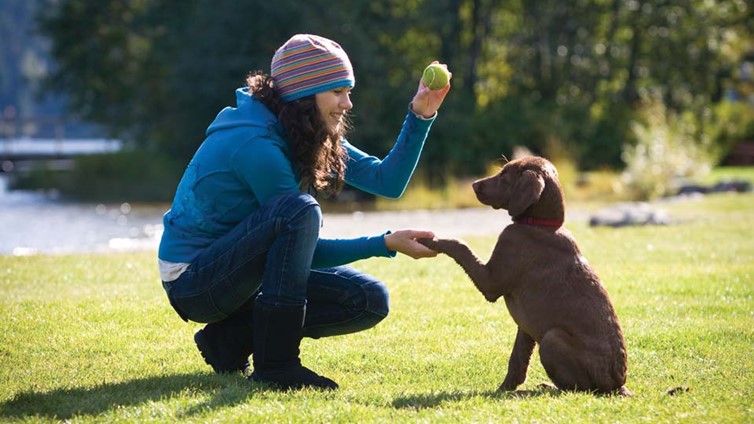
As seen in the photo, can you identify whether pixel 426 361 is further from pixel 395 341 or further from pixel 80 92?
pixel 80 92

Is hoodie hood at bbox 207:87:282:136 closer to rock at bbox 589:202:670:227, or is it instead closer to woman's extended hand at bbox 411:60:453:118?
woman's extended hand at bbox 411:60:453:118

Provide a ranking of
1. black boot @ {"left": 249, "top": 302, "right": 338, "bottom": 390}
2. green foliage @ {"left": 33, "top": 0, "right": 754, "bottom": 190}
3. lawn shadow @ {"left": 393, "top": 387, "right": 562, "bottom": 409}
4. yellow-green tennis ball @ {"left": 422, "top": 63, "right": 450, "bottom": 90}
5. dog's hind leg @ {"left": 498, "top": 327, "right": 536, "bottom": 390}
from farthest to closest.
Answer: green foliage @ {"left": 33, "top": 0, "right": 754, "bottom": 190}
yellow-green tennis ball @ {"left": 422, "top": 63, "right": 450, "bottom": 90}
dog's hind leg @ {"left": 498, "top": 327, "right": 536, "bottom": 390}
black boot @ {"left": 249, "top": 302, "right": 338, "bottom": 390}
lawn shadow @ {"left": 393, "top": 387, "right": 562, "bottom": 409}

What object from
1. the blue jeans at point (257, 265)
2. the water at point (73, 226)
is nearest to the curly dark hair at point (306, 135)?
the blue jeans at point (257, 265)

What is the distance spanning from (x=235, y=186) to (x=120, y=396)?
3.67ft

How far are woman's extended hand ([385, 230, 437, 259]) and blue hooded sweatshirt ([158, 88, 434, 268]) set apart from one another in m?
0.05

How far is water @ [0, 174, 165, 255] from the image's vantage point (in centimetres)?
1486

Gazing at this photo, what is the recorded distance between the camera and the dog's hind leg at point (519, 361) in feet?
16.2

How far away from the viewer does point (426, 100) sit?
17.2 ft

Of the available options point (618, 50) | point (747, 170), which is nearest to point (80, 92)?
point (618, 50)

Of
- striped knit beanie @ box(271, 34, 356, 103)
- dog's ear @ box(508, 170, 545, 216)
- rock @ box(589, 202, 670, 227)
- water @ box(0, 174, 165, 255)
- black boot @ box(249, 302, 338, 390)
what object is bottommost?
water @ box(0, 174, 165, 255)

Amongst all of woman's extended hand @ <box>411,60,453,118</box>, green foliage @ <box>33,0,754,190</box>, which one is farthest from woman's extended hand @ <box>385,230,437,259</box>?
green foliage @ <box>33,0,754,190</box>

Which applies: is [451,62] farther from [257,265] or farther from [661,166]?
[257,265]

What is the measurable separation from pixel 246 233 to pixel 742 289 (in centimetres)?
479

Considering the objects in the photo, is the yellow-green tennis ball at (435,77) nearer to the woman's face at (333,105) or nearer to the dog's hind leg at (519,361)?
the woman's face at (333,105)
